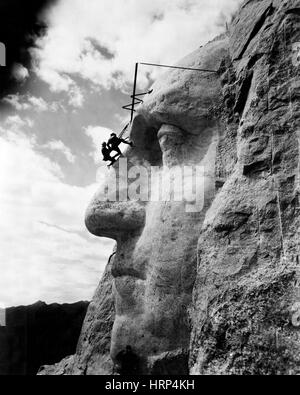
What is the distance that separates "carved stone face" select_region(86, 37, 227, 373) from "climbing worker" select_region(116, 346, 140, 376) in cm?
5

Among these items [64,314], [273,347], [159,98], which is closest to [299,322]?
[273,347]

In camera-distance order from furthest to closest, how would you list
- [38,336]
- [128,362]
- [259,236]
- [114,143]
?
[38,336], [114,143], [128,362], [259,236]

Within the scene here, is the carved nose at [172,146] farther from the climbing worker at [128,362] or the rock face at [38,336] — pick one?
the rock face at [38,336]

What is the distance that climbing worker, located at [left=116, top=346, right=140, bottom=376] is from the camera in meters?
4.11

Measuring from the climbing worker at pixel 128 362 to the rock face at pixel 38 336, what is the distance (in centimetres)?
751

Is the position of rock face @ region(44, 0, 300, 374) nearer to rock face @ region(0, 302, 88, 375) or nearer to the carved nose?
the carved nose

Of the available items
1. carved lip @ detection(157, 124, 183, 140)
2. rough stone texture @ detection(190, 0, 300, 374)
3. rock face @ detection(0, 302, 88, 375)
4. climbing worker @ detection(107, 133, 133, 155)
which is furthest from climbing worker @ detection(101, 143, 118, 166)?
rock face @ detection(0, 302, 88, 375)

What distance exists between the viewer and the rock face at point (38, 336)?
11.4m

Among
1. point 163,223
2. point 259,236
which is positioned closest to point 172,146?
point 163,223

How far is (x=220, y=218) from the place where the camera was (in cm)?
350

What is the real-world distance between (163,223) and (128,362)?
1229 mm

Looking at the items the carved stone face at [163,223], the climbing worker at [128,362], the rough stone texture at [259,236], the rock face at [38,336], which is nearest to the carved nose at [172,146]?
the carved stone face at [163,223]

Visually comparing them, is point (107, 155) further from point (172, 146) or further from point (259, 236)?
point (259, 236)

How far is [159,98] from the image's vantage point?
4.58 meters
